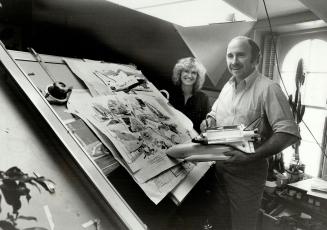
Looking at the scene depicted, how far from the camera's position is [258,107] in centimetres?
129

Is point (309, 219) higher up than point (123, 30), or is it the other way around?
point (123, 30)

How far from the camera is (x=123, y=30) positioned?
5.39 feet

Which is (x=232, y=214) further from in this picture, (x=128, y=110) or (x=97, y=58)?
(x=97, y=58)

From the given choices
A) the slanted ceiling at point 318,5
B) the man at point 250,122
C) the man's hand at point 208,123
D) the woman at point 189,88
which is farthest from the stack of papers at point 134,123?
the slanted ceiling at point 318,5

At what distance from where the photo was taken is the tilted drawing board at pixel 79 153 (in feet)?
2.00

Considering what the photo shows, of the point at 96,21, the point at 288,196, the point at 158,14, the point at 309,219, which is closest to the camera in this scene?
the point at 158,14

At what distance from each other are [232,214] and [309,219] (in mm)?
742

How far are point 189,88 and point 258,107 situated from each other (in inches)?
26.2

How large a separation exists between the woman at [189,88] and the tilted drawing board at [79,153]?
610 millimetres

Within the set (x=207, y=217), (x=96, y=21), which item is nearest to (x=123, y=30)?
(x=96, y=21)

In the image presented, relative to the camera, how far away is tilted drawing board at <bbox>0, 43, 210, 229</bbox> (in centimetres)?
61

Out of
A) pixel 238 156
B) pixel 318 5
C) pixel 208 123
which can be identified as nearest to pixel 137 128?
pixel 238 156

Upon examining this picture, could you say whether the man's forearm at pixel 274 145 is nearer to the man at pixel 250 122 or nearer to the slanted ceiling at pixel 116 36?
the man at pixel 250 122

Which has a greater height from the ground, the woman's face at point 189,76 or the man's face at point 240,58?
the man's face at point 240,58
